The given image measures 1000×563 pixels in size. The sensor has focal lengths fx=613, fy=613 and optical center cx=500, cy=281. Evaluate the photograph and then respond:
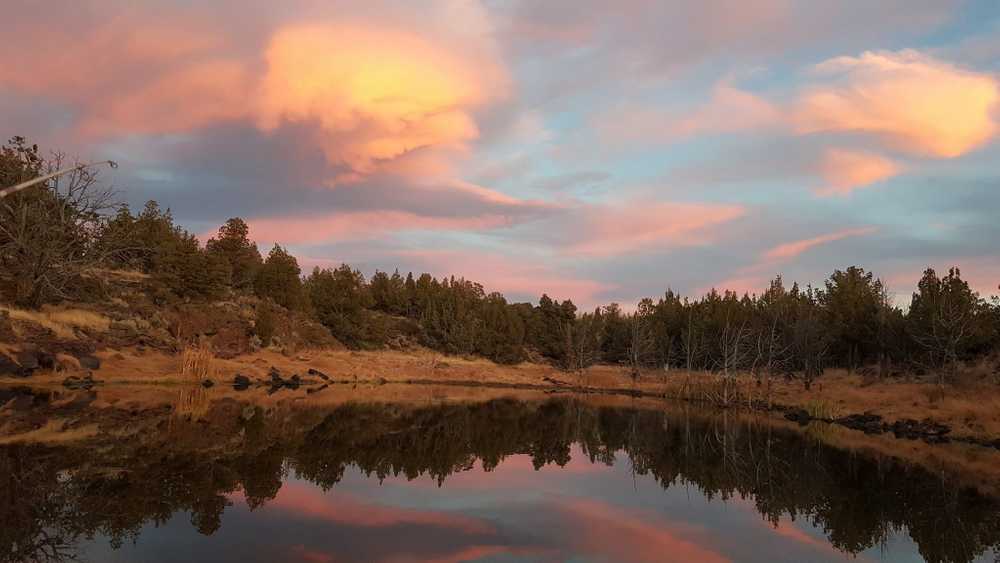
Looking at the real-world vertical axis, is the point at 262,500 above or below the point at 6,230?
below

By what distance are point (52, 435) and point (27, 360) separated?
20.7 metres

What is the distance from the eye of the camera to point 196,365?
4356cm

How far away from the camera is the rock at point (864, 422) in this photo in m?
38.8

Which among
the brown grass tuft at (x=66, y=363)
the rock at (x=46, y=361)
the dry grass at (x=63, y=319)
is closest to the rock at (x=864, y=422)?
the brown grass tuft at (x=66, y=363)

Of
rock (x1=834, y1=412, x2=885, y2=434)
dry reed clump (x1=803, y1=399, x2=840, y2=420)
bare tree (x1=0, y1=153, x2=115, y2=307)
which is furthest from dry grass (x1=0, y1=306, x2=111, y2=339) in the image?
dry reed clump (x1=803, y1=399, x2=840, y2=420)

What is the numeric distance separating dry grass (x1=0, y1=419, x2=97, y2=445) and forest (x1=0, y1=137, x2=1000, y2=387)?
1130 inches

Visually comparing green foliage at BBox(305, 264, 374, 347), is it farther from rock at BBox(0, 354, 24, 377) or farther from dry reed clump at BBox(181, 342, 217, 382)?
rock at BBox(0, 354, 24, 377)

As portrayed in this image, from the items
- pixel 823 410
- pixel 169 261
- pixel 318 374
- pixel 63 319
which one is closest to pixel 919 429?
pixel 823 410

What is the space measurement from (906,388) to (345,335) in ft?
204

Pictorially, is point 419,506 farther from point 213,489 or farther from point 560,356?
point 560,356

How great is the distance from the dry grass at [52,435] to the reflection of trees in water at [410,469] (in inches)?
46.3

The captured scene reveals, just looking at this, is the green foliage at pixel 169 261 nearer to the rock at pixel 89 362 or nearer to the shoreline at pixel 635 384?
the shoreline at pixel 635 384

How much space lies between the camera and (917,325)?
194 ft

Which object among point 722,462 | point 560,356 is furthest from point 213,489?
point 560,356
